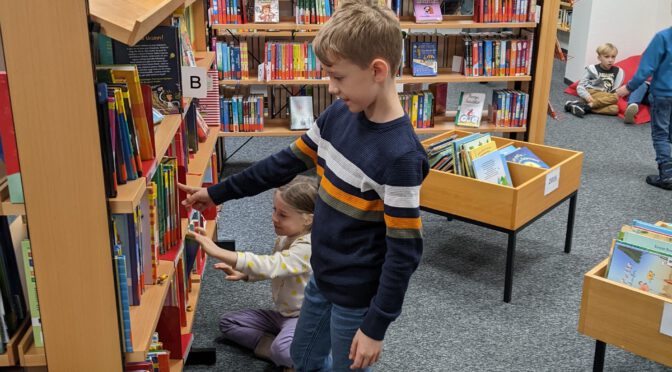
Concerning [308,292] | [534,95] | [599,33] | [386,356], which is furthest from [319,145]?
[599,33]

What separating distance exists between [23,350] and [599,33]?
733cm

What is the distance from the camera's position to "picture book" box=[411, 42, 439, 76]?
5.21 meters

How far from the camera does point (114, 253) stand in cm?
171

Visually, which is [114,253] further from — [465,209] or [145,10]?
[465,209]

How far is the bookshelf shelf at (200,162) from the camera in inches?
107

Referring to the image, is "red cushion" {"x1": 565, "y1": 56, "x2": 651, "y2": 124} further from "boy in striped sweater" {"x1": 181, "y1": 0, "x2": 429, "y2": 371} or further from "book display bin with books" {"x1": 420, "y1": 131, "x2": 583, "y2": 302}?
"boy in striped sweater" {"x1": 181, "y1": 0, "x2": 429, "y2": 371}

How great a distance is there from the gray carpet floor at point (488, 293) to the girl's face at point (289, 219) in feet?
2.00

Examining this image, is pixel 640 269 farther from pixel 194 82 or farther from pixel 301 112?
pixel 301 112

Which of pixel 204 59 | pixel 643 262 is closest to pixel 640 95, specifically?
pixel 643 262

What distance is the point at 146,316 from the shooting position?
195cm

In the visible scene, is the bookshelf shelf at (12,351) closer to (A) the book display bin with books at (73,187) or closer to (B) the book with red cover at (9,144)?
(A) the book display bin with books at (73,187)

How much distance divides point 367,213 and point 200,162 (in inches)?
49.8

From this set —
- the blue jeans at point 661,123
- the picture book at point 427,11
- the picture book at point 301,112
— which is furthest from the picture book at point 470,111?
the blue jeans at point 661,123

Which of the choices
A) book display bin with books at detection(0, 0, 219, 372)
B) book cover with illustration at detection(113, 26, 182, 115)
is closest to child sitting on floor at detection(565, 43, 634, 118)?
book cover with illustration at detection(113, 26, 182, 115)
